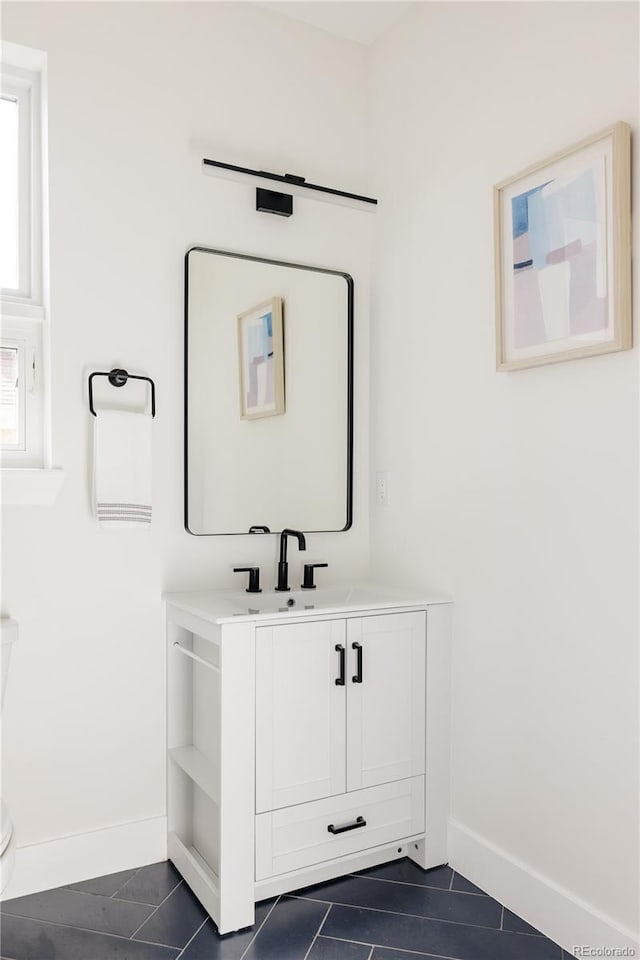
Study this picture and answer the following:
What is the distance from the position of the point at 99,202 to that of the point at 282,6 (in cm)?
98

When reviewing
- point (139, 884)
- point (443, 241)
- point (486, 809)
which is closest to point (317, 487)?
point (443, 241)

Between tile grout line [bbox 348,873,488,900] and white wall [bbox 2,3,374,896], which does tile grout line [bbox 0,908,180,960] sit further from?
tile grout line [bbox 348,873,488,900]

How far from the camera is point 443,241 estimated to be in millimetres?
2268

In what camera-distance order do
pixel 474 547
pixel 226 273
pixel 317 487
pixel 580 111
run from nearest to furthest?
1. pixel 580 111
2. pixel 474 547
3. pixel 226 273
4. pixel 317 487

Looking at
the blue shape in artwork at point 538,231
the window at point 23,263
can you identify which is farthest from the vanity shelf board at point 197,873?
the blue shape in artwork at point 538,231

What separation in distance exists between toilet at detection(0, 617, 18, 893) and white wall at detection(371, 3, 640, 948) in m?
Result: 1.24

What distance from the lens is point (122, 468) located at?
2146 mm

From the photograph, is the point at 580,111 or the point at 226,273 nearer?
the point at 580,111

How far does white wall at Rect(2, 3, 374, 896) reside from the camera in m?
2.07

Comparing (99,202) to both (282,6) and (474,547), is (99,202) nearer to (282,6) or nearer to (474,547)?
(282,6)

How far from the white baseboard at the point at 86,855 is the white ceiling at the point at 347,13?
2694mm

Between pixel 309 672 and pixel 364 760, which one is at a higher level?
pixel 309 672

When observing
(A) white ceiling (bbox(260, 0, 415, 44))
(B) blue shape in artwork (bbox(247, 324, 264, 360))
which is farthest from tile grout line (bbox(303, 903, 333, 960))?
(A) white ceiling (bbox(260, 0, 415, 44))

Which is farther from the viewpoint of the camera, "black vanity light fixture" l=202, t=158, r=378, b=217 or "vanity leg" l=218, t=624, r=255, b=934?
"black vanity light fixture" l=202, t=158, r=378, b=217
